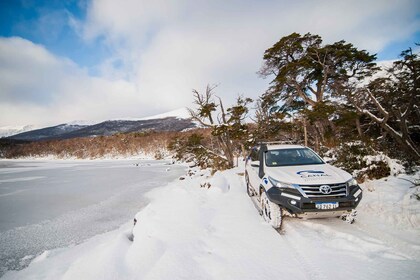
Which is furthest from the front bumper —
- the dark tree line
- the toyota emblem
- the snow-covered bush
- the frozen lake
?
the dark tree line

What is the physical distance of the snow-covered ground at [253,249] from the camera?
9.45ft

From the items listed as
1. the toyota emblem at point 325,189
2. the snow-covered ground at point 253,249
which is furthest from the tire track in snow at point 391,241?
the toyota emblem at point 325,189

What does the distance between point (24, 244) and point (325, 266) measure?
696 cm

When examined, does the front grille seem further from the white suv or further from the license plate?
the license plate

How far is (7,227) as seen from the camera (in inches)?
269

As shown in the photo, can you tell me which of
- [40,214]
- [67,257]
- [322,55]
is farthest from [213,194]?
[322,55]

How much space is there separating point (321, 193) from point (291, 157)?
1.59m

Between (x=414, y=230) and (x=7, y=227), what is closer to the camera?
(x=414, y=230)

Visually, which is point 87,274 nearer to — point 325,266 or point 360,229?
point 325,266

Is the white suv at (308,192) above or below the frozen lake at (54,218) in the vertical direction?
above

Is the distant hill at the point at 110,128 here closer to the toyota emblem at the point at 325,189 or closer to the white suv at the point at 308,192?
the white suv at the point at 308,192

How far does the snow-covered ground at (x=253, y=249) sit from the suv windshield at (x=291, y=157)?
1.28 meters

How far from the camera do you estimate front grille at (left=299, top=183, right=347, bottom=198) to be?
3732 mm

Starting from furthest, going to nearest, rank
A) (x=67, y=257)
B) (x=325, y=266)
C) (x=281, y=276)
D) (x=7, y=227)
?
1. (x=7, y=227)
2. (x=67, y=257)
3. (x=325, y=266)
4. (x=281, y=276)
